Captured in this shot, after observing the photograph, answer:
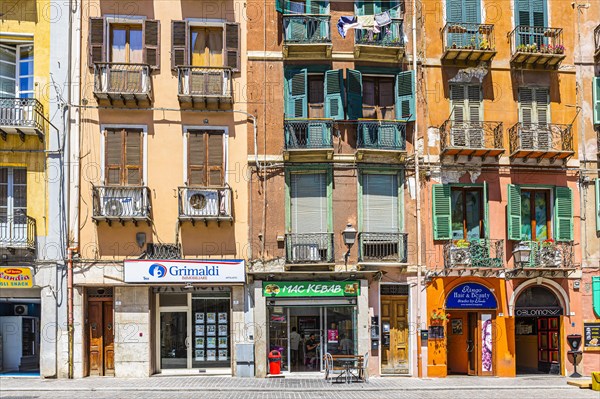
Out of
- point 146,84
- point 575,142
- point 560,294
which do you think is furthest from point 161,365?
point 575,142

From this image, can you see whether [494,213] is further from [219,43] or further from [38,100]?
[38,100]

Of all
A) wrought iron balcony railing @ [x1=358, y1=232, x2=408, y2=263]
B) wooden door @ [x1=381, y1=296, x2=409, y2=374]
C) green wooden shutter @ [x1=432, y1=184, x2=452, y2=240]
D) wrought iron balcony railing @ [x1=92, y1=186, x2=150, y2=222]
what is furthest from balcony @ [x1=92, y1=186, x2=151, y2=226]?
green wooden shutter @ [x1=432, y1=184, x2=452, y2=240]

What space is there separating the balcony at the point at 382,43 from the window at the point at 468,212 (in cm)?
514

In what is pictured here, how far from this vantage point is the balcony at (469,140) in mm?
24500

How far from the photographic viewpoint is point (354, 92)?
24609mm

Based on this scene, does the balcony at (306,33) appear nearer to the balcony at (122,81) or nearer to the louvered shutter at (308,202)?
the louvered shutter at (308,202)

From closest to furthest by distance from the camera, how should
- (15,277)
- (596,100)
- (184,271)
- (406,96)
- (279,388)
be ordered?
1. (279,388)
2. (15,277)
3. (184,271)
4. (406,96)
5. (596,100)

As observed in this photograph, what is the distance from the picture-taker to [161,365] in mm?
24188

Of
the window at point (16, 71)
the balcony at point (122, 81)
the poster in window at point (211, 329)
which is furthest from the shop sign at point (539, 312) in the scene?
the window at point (16, 71)

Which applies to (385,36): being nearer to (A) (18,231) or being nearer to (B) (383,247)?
(B) (383,247)

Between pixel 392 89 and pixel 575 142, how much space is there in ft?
22.1

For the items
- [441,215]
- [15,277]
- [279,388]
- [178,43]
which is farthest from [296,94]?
[15,277]

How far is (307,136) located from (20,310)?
36.3ft

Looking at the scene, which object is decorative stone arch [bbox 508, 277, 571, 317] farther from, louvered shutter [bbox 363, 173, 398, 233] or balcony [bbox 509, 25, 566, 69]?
balcony [bbox 509, 25, 566, 69]
